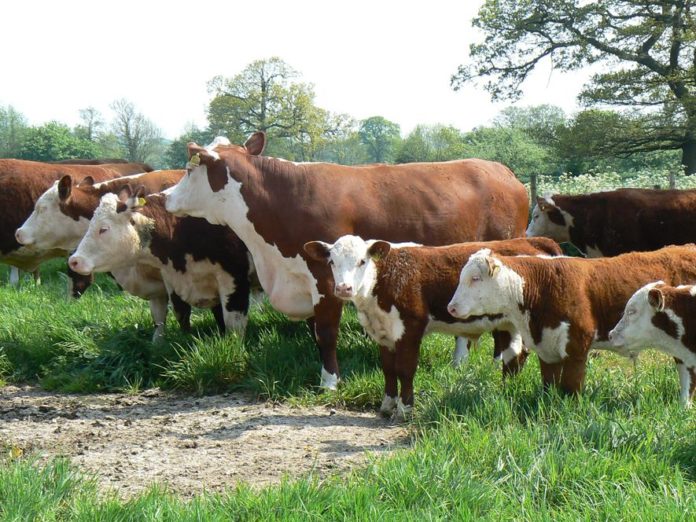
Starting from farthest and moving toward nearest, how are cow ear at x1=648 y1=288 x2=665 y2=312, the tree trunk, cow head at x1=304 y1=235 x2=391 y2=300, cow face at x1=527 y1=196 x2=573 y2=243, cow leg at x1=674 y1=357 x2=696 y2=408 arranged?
the tree trunk < cow face at x1=527 y1=196 x2=573 y2=243 < cow head at x1=304 y1=235 x2=391 y2=300 < cow leg at x1=674 y1=357 x2=696 y2=408 < cow ear at x1=648 y1=288 x2=665 y2=312

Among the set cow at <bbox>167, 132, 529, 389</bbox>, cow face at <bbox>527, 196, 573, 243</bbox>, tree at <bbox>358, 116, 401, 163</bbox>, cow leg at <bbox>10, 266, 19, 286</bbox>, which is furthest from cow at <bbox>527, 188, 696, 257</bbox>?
tree at <bbox>358, 116, 401, 163</bbox>

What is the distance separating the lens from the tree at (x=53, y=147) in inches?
2391

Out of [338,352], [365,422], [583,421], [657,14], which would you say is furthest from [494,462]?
[657,14]

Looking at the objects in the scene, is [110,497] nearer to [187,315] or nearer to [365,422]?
[365,422]

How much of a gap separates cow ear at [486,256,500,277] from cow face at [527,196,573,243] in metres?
7.11

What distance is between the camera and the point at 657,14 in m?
23.9

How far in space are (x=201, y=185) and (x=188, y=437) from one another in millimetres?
2623

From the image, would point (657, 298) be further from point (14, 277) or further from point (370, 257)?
point (14, 277)

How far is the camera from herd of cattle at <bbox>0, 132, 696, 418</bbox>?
5555 mm

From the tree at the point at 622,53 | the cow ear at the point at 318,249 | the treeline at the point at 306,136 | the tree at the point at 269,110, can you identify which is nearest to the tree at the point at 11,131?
the treeline at the point at 306,136

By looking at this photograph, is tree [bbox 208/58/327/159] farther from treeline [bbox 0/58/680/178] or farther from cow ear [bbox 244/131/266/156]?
cow ear [bbox 244/131/266/156]

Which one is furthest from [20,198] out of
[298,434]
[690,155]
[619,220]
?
[690,155]

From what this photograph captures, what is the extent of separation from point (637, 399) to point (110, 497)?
3.49 metres

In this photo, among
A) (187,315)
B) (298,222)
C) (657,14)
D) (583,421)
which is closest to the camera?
(583,421)
